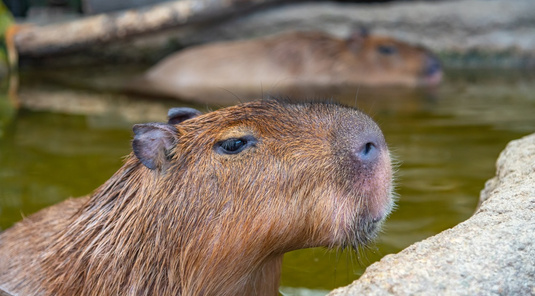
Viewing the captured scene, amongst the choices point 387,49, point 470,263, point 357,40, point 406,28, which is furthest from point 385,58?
point 470,263

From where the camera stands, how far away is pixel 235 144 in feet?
7.43

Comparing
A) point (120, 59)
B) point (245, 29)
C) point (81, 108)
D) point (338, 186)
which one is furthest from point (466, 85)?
point (338, 186)

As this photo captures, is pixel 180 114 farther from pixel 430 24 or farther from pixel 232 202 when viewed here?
pixel 430 24

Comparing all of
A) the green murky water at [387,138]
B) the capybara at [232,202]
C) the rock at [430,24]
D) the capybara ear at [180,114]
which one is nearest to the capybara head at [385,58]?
the green murky water at [387,138]

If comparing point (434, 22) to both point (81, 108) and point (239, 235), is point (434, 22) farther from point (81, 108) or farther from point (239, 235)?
point (239, 235)

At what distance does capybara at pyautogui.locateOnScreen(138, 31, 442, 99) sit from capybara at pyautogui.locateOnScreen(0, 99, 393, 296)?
19.5 feet

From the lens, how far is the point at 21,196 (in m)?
4.18

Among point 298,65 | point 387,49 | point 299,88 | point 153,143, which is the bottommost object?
point 153,143

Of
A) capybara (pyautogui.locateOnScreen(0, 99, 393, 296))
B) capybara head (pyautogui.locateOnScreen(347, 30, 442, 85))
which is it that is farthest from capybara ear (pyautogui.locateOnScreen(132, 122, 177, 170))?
capybara head (pyautogui.locateOnScreen(347, 30, 442, 85))

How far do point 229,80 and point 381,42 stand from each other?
6.62 ft

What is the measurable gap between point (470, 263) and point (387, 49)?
23.6 ft

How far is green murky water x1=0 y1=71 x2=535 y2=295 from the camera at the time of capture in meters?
3.50

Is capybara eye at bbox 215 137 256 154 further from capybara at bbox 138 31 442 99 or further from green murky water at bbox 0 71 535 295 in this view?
capybara at bbox 138 31 442 99

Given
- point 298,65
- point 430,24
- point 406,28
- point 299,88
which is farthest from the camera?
point 406,28
